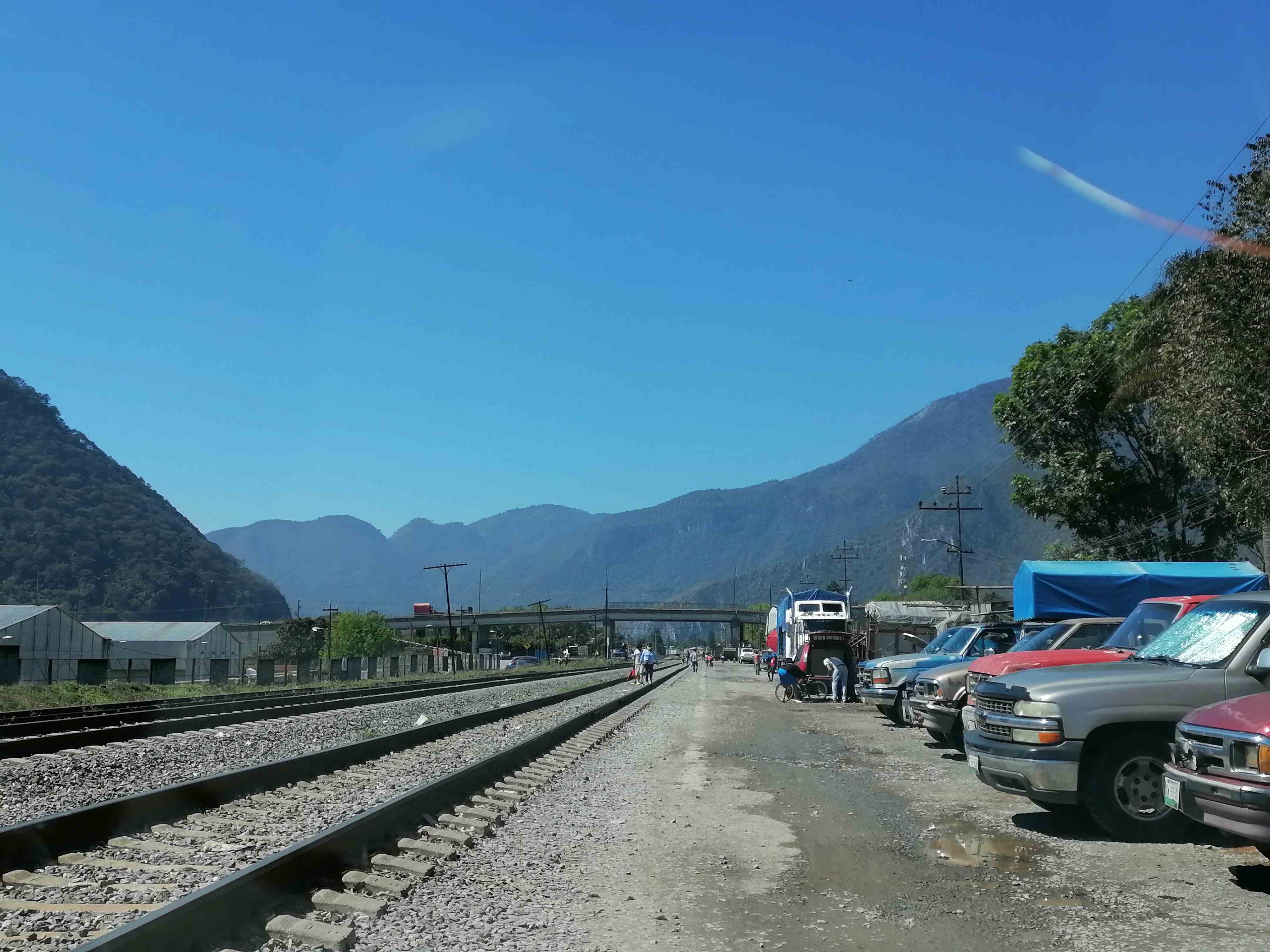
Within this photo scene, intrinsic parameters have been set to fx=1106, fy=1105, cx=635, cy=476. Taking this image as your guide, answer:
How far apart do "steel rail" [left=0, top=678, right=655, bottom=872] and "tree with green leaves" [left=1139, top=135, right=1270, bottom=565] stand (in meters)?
15.0

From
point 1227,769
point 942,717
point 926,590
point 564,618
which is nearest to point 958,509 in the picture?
point 942,717

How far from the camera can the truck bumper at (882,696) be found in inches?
848

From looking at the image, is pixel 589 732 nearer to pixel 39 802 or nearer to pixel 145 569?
pixel 39 802

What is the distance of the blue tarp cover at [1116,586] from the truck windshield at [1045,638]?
5650 mm

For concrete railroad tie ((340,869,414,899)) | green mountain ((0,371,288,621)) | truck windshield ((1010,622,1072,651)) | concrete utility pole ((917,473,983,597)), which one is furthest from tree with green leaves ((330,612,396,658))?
concrete railroad tie ((340,869,414,899))

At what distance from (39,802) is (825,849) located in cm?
780

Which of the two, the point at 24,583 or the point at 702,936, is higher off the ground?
the point at 24,583

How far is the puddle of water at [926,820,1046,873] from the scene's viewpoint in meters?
8.27

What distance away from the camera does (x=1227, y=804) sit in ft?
22.2

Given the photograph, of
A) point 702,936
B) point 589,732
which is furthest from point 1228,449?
point 702,936

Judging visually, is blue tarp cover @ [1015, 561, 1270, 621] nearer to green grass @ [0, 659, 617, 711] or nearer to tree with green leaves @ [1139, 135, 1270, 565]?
tree with green leaves @ [1139, 135, 1270, 565]

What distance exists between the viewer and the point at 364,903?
6641 millimetres

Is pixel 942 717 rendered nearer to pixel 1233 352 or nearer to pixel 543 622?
pixel 1233 352

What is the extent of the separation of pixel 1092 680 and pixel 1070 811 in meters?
1.92
